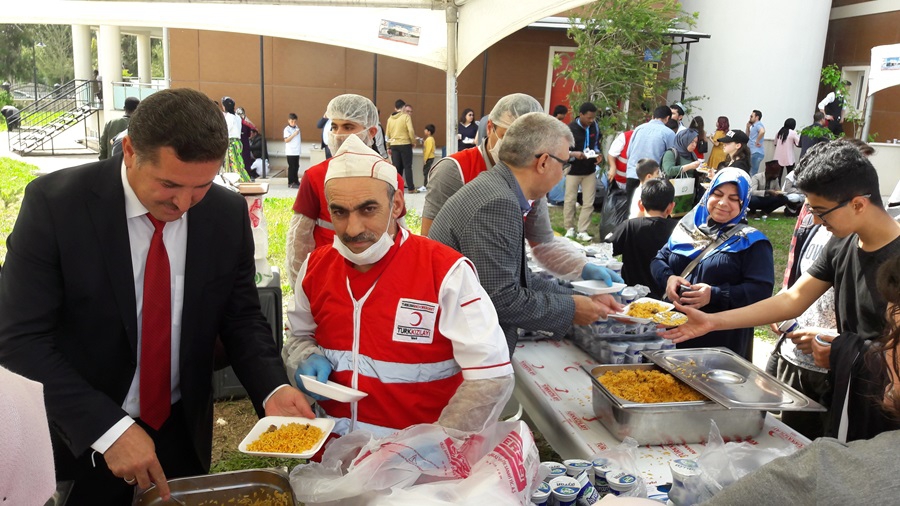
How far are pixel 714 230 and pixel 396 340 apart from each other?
2.21 metres

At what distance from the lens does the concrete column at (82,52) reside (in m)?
19.2

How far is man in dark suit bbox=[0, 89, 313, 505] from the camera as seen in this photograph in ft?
5.52

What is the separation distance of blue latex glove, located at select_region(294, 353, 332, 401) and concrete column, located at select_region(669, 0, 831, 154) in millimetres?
14344

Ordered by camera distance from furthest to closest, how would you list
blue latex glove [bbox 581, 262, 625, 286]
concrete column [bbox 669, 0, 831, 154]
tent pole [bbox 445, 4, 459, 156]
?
1. concrete column [bbox 669, 0, 831, 154]
2. tent pole [bbox 445, 4, 459, 156]
3. blue latex glove [bbox 581, 262, 625, 286]

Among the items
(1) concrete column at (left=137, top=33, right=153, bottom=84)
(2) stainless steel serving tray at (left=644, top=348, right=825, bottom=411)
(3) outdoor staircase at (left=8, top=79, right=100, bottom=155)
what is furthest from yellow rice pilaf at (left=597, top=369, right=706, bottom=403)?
(1) concrete column at (left=137, top=33, right=153, bottom=84)

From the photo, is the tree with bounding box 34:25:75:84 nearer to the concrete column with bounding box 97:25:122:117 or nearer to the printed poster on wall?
the concrete column with bounding box 97:25:122:117

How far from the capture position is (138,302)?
74.0 inches

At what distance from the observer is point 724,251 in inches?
132

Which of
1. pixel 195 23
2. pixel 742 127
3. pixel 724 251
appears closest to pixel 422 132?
pixel 742 127

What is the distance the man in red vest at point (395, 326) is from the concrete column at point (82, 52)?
2087cm

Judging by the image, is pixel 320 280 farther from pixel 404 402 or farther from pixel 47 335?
pixel 47 335

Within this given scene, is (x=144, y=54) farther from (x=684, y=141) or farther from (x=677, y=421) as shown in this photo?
(x=677, y=421)

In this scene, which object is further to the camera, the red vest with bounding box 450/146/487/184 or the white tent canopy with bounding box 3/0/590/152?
the white tent canopy with bounding box 3/0/590/152

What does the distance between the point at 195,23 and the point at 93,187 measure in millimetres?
3619
